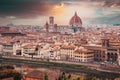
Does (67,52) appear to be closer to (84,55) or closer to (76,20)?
(84,55)

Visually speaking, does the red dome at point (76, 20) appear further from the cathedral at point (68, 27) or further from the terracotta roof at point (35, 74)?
the terracotta roof at point (35, 74)

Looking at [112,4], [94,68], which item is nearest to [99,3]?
[112,4]

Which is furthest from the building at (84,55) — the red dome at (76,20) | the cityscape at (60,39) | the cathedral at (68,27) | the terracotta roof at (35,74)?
the terracotta roof at (35,74)

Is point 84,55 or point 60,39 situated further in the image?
point 60,39

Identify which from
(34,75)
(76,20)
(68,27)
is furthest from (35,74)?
(76,20)

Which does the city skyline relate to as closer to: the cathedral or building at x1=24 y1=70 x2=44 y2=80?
the cathedral

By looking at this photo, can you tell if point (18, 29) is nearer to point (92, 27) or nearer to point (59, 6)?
point (59, 6)

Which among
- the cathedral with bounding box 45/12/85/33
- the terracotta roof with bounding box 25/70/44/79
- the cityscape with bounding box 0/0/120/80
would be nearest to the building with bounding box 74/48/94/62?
the cityscape with bounding box 0/0/120/80
